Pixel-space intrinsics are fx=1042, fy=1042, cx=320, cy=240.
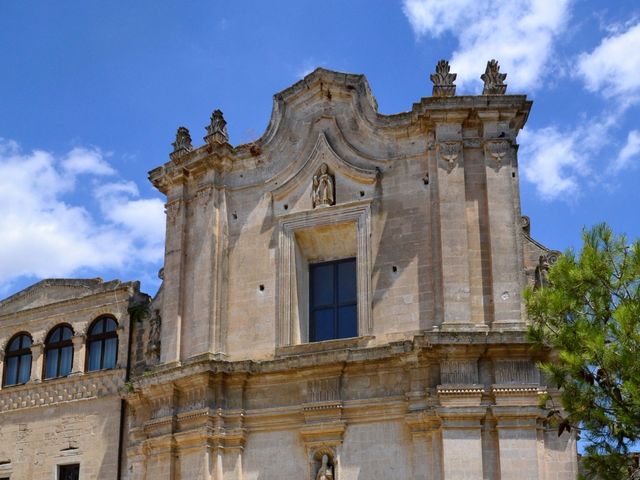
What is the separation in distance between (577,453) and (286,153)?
9018mm

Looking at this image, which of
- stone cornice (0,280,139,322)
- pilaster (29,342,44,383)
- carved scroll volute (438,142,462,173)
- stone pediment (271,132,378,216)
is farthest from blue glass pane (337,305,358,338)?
pilaster (29,342,44,383)

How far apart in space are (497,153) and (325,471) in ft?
23.8

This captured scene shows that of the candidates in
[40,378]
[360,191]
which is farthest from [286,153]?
[40,378]

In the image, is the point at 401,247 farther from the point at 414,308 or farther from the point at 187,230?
the point at 187,230

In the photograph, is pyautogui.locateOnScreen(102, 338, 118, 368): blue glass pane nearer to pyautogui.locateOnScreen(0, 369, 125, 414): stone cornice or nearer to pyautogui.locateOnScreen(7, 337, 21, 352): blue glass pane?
pyautogui.locateOnScreen(0, 369, 125, 414): stone cornice

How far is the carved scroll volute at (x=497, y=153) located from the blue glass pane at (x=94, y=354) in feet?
34.3

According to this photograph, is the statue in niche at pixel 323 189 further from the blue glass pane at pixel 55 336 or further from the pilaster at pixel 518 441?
the blue glass pane at pixel 55 336

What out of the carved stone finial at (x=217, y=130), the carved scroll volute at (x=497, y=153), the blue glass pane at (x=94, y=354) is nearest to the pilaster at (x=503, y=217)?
the carved scroll volute at (x=497, y=153)

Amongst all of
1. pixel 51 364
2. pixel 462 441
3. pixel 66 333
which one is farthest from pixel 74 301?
pixel 462 441

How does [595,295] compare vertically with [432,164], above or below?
below

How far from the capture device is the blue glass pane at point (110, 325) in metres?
25.0

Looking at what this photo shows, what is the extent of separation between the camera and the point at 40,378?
2553 centimetres

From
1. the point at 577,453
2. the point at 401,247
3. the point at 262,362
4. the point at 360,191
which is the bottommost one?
the point at 577,453

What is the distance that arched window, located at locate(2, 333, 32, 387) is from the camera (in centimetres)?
2619
